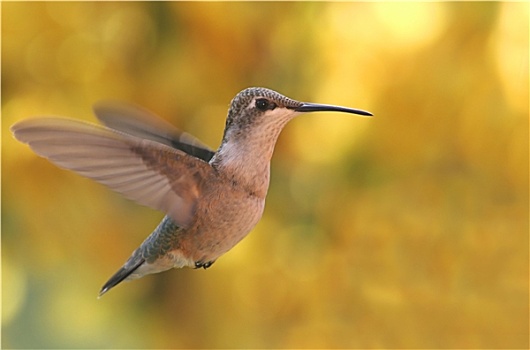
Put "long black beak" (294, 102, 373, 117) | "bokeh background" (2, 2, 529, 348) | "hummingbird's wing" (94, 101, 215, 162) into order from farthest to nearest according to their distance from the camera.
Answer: "bokeh background" (2, 2, 529, 348), "hummingbird's wing" (94, 101, 215, 162), "long black beak" (294, 102, 373, 117)

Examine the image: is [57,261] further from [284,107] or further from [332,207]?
[284,107]

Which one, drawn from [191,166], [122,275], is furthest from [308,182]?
[191,166]

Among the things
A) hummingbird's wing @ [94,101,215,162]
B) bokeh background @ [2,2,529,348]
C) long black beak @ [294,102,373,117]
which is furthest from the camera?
bokeh background @ [2,2,529,348]

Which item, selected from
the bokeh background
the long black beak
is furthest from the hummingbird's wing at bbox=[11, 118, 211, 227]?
the bokeh background

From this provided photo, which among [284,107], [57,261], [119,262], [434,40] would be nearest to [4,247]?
[57,261]

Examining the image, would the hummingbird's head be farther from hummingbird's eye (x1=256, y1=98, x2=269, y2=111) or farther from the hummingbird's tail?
the hummingbird's tail

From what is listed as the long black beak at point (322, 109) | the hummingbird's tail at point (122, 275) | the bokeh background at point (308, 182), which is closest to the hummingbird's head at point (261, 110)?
the long black beak at point (322, 109)

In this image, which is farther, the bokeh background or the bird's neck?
the bokeh background

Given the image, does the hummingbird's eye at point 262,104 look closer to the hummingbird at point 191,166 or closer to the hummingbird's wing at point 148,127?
the hummingbird at point 191,166
